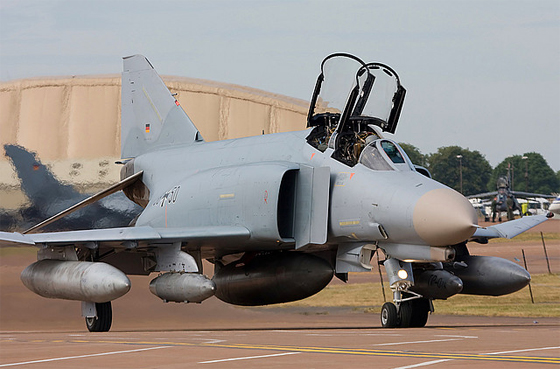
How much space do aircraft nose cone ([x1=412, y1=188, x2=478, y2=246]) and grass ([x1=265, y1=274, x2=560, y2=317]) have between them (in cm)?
523

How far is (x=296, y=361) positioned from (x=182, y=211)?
8057 millimetres

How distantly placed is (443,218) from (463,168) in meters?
79.5

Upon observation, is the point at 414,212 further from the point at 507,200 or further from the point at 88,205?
the point at 507,200

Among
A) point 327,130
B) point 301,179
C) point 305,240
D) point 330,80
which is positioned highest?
point 330,80

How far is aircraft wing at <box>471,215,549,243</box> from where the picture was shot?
14602mm

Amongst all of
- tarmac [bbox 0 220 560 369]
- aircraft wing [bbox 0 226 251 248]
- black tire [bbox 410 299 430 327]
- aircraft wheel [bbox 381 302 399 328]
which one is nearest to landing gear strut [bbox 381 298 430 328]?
aircraft wheel [bbox 381 302 399 328]

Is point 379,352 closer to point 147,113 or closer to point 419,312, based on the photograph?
point 419,312

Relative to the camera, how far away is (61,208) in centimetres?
1916

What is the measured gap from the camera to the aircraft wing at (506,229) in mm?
14602

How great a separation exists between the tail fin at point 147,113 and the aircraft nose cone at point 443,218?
7082 mm

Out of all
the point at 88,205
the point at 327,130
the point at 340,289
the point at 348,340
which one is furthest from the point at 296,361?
the point at 340,289

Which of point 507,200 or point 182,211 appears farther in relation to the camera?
point 507,200

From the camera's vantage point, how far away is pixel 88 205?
19422 mm

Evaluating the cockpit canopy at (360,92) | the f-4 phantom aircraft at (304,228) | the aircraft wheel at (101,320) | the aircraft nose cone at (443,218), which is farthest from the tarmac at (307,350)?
the aircraft wheel at (101,320)
